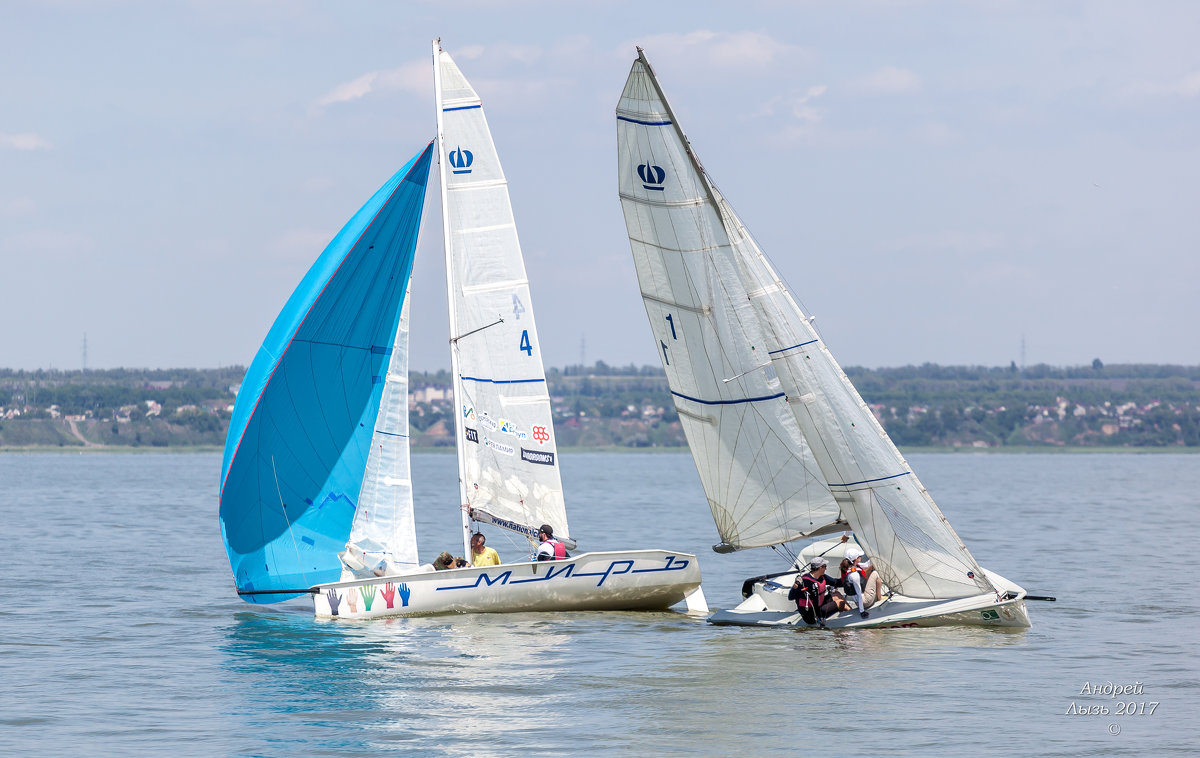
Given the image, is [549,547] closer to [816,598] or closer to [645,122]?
[816,598]

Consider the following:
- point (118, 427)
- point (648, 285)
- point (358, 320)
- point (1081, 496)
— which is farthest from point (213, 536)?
point (118, 427)

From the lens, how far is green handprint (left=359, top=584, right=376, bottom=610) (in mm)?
21016

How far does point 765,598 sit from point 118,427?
494 feet

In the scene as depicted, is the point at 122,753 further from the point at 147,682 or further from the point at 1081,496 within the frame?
the point at 1081,496

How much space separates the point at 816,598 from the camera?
20500 millimetres

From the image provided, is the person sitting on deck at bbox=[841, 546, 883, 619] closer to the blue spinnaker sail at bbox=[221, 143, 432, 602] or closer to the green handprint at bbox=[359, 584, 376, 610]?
the green handprint at bbox=[359, 584, 376, 610]

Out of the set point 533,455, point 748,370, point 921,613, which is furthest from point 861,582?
point 533,455

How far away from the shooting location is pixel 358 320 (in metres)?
22.6

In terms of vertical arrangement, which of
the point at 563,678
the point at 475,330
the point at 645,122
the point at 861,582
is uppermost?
the point at 645,122

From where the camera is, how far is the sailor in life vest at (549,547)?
21.4 metres

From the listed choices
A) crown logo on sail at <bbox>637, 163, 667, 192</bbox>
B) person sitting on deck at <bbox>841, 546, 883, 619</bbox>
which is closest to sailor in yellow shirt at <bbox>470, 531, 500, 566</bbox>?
person sitting on deck at <bbox>841, 546, 883, 619</bbox>

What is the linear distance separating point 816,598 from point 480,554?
532 centimetres

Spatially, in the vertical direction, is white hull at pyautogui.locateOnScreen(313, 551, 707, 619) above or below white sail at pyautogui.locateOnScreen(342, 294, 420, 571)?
below

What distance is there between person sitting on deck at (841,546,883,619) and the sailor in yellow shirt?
17.7 feet
